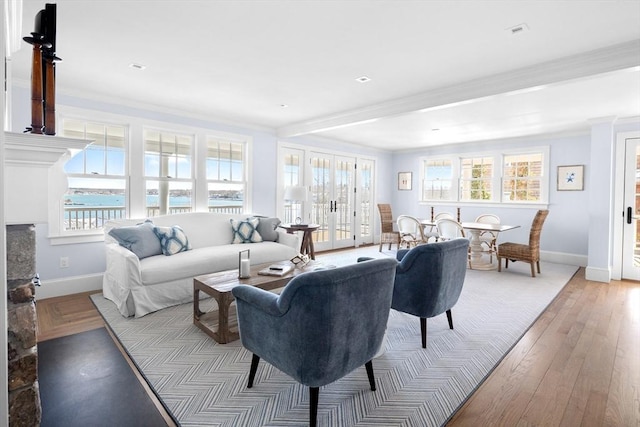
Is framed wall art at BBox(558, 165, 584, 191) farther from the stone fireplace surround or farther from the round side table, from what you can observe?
the stone fireplace surround

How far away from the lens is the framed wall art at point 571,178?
585cm

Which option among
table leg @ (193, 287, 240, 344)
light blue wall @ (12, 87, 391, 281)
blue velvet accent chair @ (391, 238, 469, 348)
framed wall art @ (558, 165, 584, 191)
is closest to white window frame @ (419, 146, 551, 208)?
framed wall art @ (558, 165, 584, 191)

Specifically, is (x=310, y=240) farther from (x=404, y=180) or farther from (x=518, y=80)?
(x=404, y=180)

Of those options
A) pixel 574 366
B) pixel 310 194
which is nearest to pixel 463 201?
pixel 310 194

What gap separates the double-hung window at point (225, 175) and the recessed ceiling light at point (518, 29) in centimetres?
411

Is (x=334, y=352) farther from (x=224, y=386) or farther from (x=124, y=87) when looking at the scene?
(x=124, y=87)

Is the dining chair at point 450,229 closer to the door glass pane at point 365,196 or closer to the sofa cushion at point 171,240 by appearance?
the door glass pane at point 365,196

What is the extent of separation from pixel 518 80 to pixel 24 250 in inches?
155

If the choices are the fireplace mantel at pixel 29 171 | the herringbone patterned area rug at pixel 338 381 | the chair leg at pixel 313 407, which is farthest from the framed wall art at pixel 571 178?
the fireplace mantel at pixel 29 171

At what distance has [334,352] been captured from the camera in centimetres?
170

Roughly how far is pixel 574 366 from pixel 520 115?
3.59 m

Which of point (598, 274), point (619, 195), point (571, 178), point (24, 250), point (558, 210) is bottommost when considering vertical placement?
point (598, 274)

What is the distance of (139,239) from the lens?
365 centimetres

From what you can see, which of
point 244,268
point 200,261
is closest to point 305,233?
point 200,261
